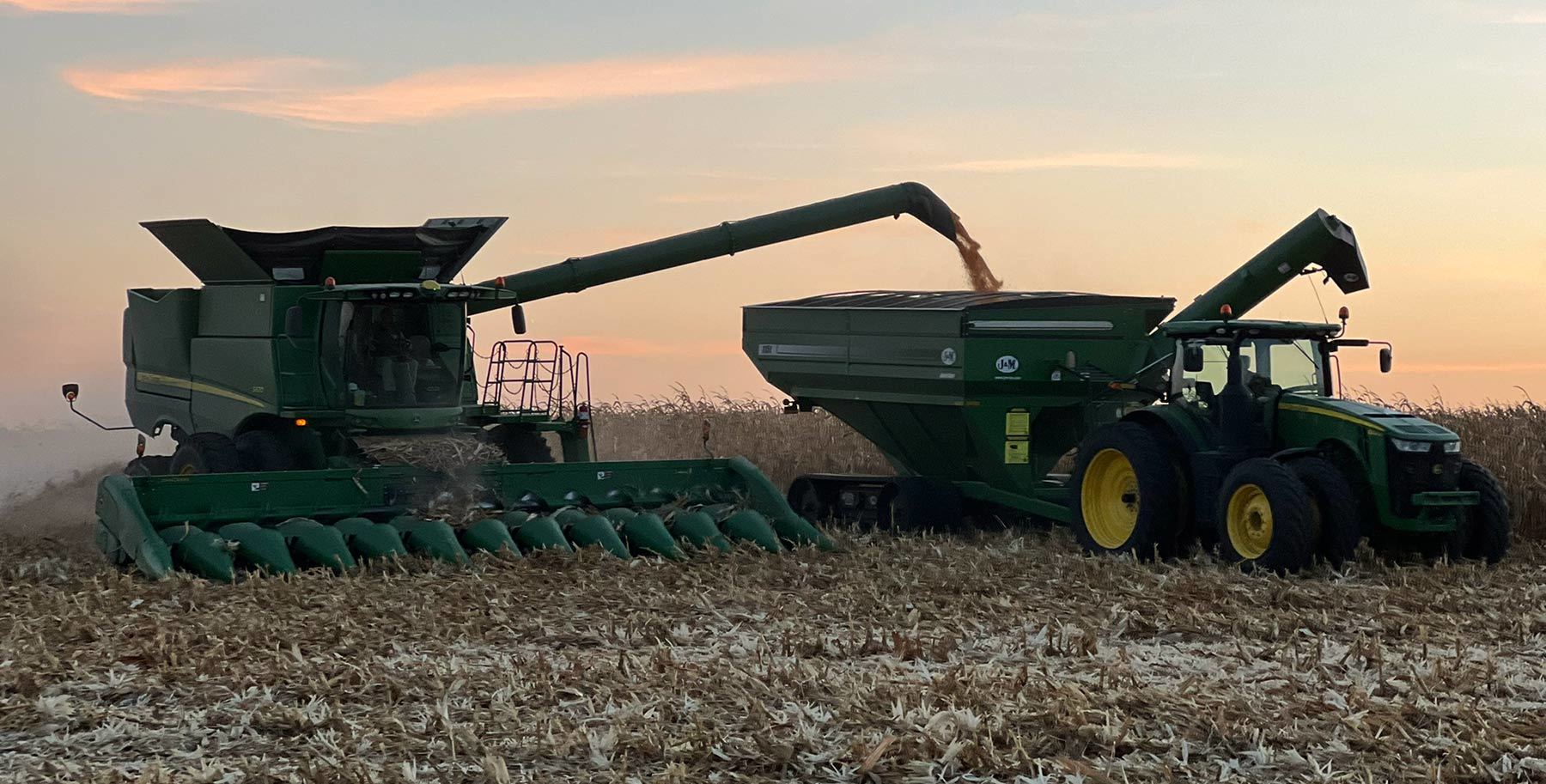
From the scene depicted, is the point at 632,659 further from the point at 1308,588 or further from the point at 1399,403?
the point at 1399,403

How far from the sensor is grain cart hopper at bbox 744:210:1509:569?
1257 centimetres

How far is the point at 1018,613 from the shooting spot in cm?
1053

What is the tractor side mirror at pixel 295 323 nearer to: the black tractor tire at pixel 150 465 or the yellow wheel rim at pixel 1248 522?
the black tractor tire at pixel 150 465

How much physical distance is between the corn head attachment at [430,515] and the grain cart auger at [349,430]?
0.05 ft

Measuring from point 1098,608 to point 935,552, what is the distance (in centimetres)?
305

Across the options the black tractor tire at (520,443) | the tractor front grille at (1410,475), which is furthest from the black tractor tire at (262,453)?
the tractor front grille at (1410,475)

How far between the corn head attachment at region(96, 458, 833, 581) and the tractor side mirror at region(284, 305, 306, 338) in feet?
6.20

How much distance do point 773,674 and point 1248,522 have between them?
583 centimetres

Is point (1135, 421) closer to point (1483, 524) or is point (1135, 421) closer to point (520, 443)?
point (1483, 524)

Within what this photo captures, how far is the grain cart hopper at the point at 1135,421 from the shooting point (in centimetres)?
1257

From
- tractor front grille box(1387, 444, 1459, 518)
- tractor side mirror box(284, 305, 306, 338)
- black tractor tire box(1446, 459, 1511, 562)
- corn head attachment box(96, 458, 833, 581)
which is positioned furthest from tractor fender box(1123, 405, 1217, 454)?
tractor side mirror box(284, 305, 306, 338)

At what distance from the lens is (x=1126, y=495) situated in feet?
45.1

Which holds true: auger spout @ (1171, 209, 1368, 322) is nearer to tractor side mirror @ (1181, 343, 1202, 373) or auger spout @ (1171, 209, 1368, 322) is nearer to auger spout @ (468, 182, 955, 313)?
tractor side mirror @ (1181, 343, 1202, 373)

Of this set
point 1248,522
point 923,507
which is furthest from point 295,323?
point 1248,522
